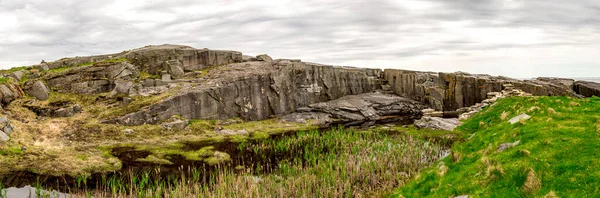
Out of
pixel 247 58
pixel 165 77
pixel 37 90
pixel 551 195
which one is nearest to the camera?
pixel 551 195

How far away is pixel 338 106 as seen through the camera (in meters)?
92.6

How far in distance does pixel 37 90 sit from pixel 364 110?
229ft

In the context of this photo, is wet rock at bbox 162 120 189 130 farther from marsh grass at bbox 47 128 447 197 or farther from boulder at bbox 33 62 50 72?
boulder at bbox 33 62 50 72

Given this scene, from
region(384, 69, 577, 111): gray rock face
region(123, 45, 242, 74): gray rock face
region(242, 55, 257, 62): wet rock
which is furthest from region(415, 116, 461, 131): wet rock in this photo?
region(123, 45, 242, 74): gray rock face

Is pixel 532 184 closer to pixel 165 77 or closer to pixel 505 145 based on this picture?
pixel 505 145

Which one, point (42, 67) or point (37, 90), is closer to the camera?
point (37, 90)

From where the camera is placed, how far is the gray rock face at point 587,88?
217 ft

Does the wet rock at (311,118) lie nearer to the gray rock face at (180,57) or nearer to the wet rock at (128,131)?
the gray rock face at (180,57)

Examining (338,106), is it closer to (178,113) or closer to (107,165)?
(178,113)

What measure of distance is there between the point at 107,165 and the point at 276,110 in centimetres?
4918

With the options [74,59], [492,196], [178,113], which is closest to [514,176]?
[492,196]

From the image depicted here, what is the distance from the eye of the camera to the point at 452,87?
95500 millimetres

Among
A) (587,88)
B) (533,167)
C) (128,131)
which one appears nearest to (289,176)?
(533,167)

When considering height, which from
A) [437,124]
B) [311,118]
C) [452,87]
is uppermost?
[452,87]
